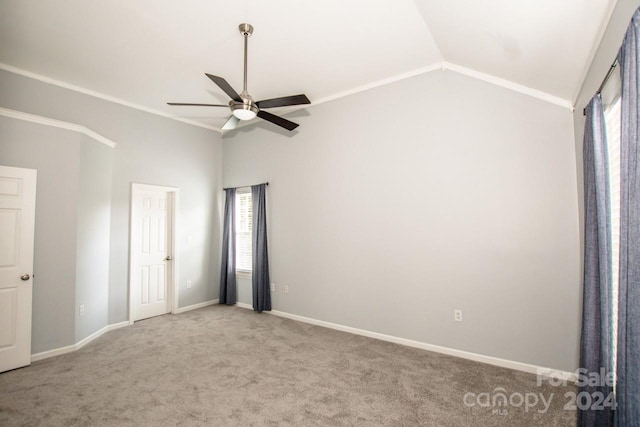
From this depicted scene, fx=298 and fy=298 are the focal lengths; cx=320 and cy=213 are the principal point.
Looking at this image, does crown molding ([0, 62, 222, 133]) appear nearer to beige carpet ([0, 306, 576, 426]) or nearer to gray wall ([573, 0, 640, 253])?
beige carpet ([0, 306, 576, 426])

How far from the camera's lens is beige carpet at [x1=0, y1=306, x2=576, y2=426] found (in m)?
2.28

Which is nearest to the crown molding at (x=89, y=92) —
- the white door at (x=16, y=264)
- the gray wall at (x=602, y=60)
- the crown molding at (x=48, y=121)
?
the crown molding at (x=48, y=121)

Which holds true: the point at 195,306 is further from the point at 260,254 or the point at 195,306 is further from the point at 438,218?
the point at 438,218

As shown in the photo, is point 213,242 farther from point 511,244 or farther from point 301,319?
point 511,244

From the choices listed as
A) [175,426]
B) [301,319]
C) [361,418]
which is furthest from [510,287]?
[175,426]

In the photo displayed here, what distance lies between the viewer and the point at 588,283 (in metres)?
1.95

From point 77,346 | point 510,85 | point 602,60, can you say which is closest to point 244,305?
point 77,346

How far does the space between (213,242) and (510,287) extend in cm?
480

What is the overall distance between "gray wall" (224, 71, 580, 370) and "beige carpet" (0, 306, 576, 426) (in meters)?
0.43

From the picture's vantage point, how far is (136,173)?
4.64 m

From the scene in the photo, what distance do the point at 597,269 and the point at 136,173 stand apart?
5.47 metres

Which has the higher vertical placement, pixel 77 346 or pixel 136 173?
pixel 136 173

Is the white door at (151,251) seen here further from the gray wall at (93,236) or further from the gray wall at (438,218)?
the gray wall at (438,218)

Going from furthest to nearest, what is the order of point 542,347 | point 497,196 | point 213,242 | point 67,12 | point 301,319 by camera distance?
point 213,242 < point 301,319 < point 497,196 < point 542,347 < point 67,12
